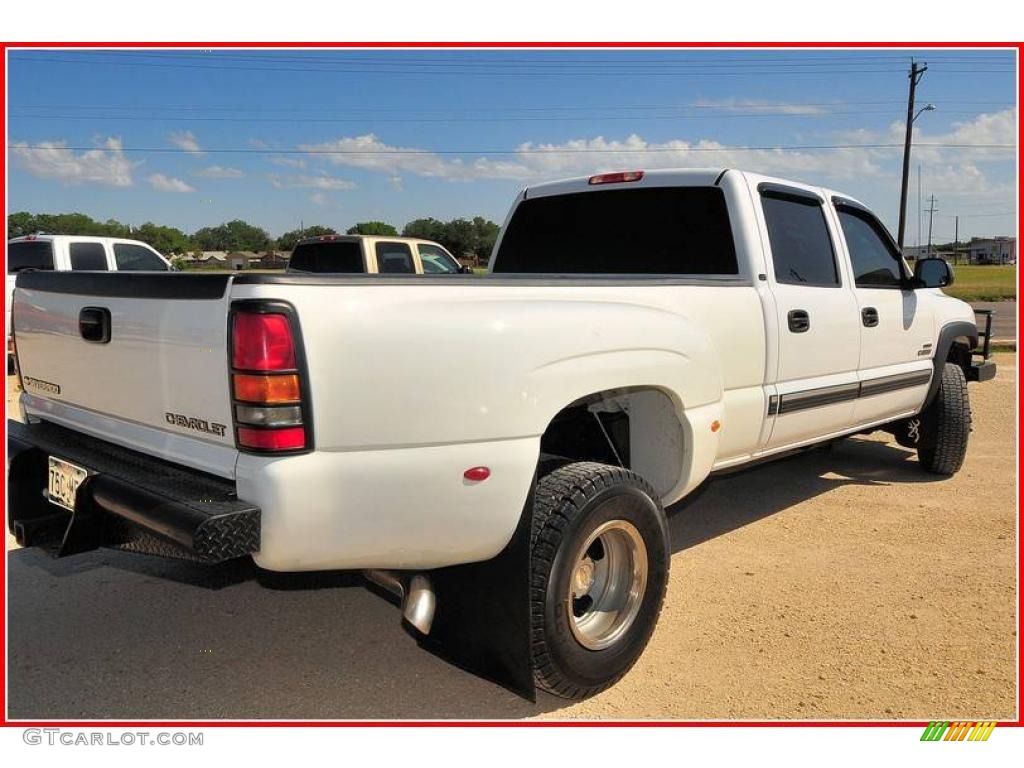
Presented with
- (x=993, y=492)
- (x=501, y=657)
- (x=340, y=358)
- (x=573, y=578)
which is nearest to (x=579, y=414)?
(x=573, y=578)

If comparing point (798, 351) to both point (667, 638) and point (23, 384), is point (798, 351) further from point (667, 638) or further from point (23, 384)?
point (23, 384)

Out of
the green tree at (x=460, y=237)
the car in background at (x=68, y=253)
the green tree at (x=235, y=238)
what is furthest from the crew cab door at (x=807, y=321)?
the green tree at (x=235, y=238)

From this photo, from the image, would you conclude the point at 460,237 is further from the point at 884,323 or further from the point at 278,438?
the point at 278,438

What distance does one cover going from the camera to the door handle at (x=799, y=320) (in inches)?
161

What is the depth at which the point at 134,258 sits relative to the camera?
44.4 ft

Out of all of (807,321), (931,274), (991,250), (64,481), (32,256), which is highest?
(32,256)

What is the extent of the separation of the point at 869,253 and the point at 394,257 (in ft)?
29.9

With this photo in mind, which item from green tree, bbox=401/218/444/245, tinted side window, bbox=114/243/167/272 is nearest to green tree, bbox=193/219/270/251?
green tree, bbox=401/218/444/245

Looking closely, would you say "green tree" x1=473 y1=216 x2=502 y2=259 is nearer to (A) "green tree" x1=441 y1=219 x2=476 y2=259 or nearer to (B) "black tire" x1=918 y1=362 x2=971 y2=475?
(A) "green tree" x1=441 y1=219 x2=476 y2=259

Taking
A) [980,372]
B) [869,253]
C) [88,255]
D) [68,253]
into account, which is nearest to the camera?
[869,253]

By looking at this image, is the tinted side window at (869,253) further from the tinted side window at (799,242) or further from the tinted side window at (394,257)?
the tinted side window at (394,257)

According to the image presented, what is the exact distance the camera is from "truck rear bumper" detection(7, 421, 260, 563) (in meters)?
2.34

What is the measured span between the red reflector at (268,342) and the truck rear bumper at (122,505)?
406mm

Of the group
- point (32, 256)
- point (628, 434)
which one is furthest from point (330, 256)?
point (628, 434)
